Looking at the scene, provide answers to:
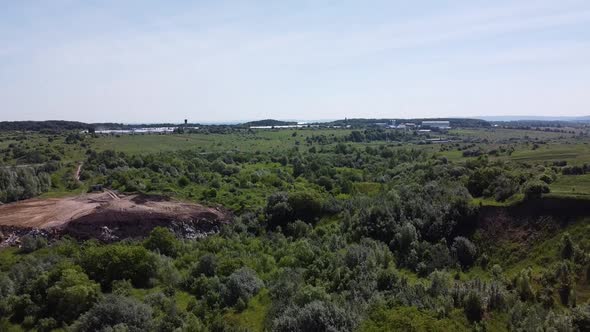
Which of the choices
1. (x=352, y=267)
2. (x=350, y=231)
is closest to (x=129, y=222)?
(x=350, y=231)

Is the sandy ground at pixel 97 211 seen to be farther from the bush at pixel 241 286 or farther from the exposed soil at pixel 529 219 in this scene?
→ the exposed soil at pixel 529 219

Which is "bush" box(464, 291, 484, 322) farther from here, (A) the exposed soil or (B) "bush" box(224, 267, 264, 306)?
(B) "bush" box(224, 267, 264, 306)

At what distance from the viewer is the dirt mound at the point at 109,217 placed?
161 ft

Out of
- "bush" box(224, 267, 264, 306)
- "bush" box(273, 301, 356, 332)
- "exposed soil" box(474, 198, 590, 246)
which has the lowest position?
"bush" box(224, 267, 264, 306)

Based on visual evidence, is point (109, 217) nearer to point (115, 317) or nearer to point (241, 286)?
point (241, 286)

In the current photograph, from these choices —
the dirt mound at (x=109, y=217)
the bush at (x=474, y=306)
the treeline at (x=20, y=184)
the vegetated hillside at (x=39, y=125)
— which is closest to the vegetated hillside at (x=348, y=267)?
the bush at (x=474, y=306)

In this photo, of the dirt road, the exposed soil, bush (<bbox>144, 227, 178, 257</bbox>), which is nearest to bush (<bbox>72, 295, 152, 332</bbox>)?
bush (<bbox>144, 227, 178, 257</bbox>)

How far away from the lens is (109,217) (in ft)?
168

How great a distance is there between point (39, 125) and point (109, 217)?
447ft

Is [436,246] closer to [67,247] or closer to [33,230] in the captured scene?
[67,247]

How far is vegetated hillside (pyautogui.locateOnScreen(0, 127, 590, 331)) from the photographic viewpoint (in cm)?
2680

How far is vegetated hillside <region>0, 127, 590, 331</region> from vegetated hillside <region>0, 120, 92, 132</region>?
384 ft

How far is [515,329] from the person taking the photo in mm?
24312

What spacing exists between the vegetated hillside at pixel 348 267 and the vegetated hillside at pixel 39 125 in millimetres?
116905
